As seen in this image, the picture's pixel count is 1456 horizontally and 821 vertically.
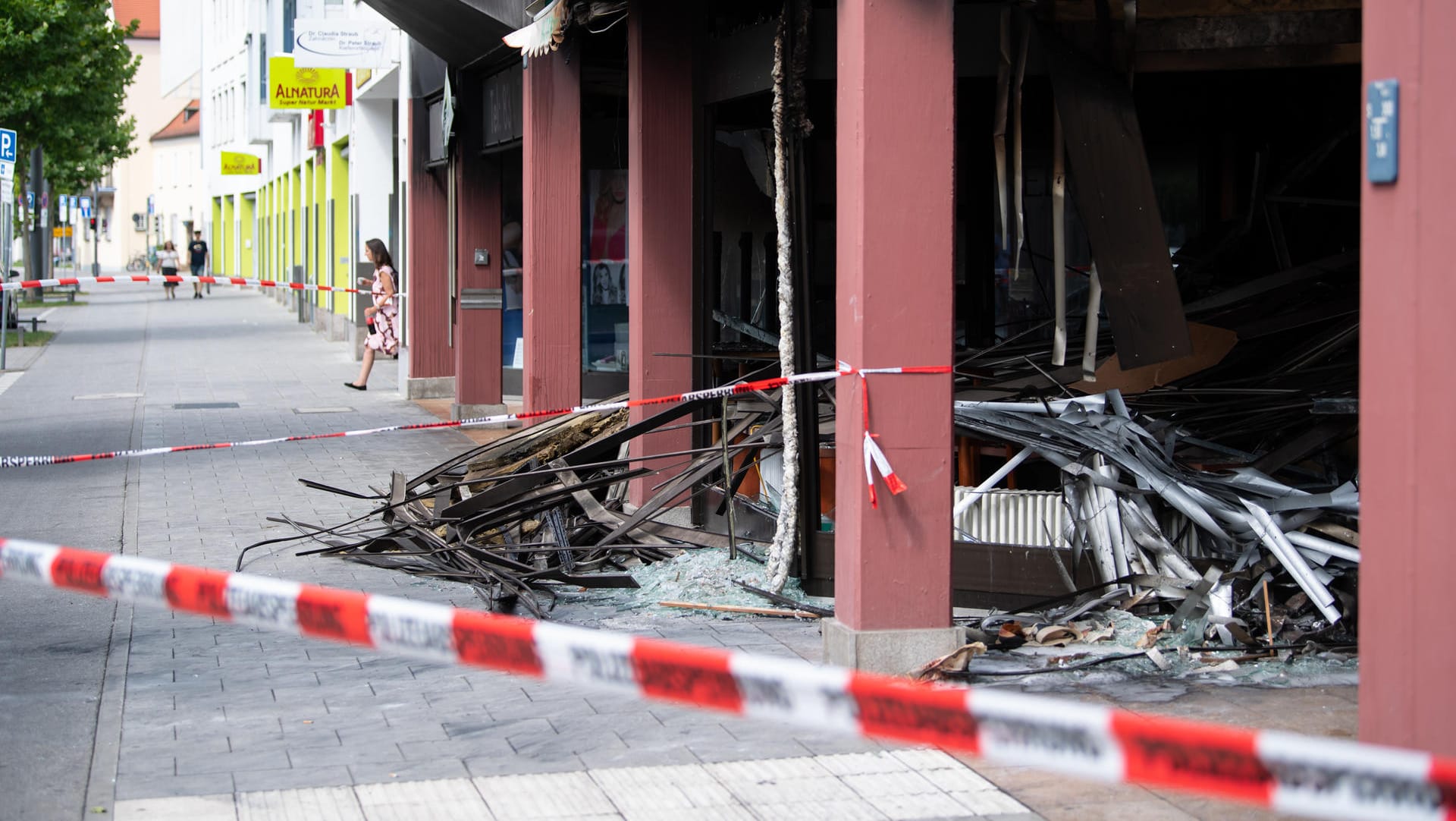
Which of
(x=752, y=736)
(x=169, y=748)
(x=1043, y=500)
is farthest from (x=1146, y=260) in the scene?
(x=169, y=748)

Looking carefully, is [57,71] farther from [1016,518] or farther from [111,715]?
[111,715]

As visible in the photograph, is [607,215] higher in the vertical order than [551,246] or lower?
higher

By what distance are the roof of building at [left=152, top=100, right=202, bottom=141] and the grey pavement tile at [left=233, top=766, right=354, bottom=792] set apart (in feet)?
286

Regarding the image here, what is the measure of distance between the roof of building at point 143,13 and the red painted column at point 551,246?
100 metres

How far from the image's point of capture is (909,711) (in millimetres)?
2686

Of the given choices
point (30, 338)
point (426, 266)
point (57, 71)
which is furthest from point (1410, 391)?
point (57, 71)

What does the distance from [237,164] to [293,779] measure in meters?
39.5

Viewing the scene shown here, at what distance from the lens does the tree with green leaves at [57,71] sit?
32000 millimetres

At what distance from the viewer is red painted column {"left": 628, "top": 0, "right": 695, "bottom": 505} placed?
9453mm

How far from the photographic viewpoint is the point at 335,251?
2883cm

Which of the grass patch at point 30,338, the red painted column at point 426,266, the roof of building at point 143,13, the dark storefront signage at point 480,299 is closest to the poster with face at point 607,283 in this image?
the dark storefront signage at point 480,299

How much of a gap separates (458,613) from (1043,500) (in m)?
4.47

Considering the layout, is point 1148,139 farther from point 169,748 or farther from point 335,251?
point 335,251

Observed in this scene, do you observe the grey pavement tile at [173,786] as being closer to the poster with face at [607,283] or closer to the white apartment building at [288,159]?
the poster with face at [607,283]
